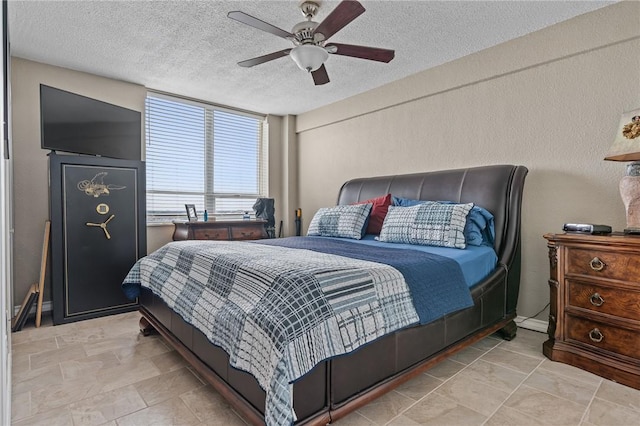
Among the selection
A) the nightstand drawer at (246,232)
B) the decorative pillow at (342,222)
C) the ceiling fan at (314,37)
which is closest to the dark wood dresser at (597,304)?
the decorative pillow at (342,222)

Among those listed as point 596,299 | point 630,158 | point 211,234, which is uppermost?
point 630,158

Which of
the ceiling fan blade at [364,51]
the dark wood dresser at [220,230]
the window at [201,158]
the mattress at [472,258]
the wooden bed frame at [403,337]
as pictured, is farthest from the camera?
the window at [201,158]

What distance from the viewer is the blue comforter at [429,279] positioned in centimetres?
184

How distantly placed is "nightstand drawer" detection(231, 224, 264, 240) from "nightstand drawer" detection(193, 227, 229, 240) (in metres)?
0.10

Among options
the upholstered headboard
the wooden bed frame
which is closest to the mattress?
the wooden bed frame

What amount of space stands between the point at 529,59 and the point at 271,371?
3063mm

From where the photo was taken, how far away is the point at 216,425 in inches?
64.5

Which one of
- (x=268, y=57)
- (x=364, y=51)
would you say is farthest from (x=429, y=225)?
(x=268, y=57)

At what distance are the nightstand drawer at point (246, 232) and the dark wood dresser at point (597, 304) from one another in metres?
3.25

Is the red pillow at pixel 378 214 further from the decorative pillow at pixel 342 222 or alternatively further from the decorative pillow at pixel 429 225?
the decorative pillow at pixel 429 225

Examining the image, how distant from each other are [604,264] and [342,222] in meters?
1.97

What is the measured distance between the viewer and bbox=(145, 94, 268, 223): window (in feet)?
13.9

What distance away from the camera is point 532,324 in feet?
9.29

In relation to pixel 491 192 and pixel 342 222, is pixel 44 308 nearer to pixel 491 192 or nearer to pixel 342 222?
pixel 342 222
